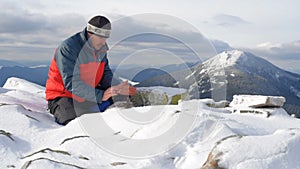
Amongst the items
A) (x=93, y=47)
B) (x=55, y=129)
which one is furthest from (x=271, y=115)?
(x=55, y=129)

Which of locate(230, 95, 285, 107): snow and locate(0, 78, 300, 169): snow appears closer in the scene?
locate(0, 78, 300, 169): snow

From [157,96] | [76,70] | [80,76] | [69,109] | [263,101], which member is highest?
[76,70]

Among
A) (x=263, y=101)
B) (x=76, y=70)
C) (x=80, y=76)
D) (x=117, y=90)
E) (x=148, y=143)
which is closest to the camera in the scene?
(x=148, y=143)

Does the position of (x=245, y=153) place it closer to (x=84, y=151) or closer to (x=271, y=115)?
(x=84, y=151)

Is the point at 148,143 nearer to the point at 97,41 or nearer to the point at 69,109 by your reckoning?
the point at 69,109

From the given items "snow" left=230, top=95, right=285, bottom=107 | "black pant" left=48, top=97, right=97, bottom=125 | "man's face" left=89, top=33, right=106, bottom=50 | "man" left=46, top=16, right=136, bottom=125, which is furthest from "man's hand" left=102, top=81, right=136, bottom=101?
"snow" left=230, top=95, right=285, bottom=107

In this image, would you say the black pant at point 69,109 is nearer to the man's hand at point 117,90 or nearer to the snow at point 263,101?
the man's hand at point 117,90

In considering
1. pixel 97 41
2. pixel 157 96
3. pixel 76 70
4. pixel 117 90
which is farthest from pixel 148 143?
pixel 157 96

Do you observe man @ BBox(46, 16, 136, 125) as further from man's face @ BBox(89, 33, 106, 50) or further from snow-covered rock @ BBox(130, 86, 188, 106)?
snow-covered rock @ BBox(130, 86, 188, 106)

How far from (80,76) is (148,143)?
3.38 m

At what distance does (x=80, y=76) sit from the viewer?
9.09m

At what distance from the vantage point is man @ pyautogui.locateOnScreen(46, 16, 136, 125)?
879 cm

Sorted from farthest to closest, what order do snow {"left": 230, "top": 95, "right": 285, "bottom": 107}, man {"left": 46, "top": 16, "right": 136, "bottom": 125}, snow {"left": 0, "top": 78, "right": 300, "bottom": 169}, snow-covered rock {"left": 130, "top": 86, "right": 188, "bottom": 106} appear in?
snow {"left": 230, "top": 95, "right": 285, "bottom": 107} → snow-covered rock {"left": 130, "top": 86, "right": 188, "bottom": 106} → man {"left": 46, "top": 16, "right": 136, "bottom": 125} → snow {"left": 0, "top": 78, "right": 300, "bottom": 169}

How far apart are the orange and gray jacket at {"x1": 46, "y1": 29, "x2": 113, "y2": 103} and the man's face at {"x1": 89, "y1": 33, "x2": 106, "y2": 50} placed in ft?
0.36
